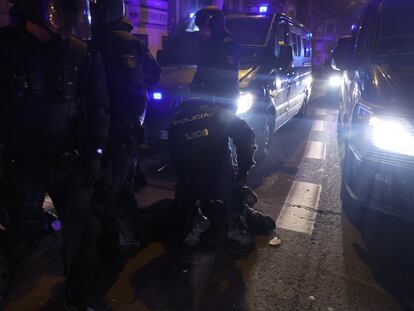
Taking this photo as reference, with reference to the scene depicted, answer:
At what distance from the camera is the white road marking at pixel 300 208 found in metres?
3.91

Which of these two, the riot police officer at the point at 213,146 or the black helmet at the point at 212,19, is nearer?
the riot police officer at the point at 213,146

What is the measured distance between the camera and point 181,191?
336 cm

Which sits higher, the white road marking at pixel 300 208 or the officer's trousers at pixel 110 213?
the officer's trousers at pixel 110 213

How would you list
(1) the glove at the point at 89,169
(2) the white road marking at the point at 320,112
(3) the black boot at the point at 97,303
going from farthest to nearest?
(2) the white road marking at the point at 320,112, (3) the black boot at the point at 97,303, (1) the glove at the point at 89,169

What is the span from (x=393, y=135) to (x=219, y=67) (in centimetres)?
166

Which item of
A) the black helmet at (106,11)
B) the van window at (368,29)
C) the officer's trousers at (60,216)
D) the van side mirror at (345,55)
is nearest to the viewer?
the officer's trousers at (60,216)

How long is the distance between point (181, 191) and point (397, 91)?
6.76ft

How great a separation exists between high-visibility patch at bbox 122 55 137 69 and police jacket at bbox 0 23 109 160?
0.53m

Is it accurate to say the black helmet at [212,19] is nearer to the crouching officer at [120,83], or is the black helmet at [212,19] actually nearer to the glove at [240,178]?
the crouching officer at [120,83]

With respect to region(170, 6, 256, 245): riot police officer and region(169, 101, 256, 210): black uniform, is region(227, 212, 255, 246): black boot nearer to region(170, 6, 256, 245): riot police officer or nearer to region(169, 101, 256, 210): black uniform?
region(170, 6, 256, 245): riot police officer

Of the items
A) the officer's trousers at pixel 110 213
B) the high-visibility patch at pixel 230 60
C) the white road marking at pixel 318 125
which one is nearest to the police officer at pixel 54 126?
the officer's trousers at pixel 110 213

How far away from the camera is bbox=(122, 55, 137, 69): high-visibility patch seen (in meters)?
2.82

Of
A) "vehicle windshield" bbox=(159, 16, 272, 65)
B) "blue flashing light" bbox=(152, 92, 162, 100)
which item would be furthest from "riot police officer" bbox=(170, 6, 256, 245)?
"vehicle windshield" bbox=(159, 16, 272, 65)

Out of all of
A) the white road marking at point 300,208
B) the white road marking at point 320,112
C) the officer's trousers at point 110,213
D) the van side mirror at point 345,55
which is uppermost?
the van side mirror at point 345,55
